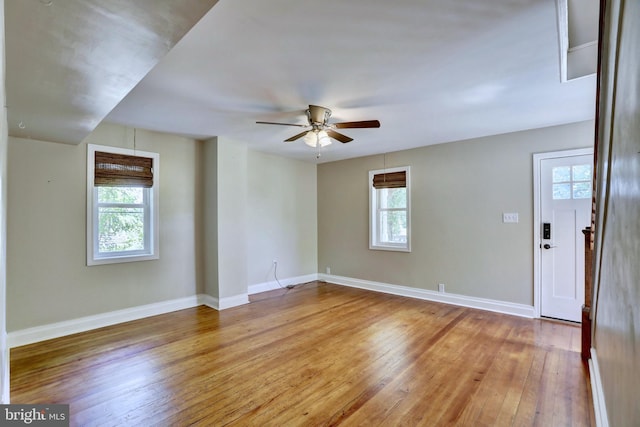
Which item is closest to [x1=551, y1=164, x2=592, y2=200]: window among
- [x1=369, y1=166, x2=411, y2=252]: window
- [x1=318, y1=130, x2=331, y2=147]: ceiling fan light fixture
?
[x1=369, y1=166, x2=411, y2=252]: window

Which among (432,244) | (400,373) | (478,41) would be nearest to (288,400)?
(400,373)

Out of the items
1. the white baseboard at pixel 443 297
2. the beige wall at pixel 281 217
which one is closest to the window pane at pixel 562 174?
the white baseboard at pixel 443 297

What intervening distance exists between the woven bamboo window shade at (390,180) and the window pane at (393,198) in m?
0.13

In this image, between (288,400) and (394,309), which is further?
(394,309)

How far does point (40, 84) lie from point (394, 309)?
436cm

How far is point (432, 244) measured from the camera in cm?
484

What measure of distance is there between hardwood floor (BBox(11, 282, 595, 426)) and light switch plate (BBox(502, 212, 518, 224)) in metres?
1.29

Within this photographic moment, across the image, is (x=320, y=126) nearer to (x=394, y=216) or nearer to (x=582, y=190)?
(x=394, y=216)

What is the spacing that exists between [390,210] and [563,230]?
244cm

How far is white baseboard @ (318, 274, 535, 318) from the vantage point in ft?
13.4

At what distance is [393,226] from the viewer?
17.7 feet

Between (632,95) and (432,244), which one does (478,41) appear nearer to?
(632,95)

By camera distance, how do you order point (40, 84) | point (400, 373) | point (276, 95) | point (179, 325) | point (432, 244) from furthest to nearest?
point (432, 244) → point (179, 325) → point (276, 95) → point (400, 373) → point (40, 84)

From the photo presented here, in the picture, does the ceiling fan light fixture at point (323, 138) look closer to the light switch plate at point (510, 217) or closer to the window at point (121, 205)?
the window at point (121, 205)
